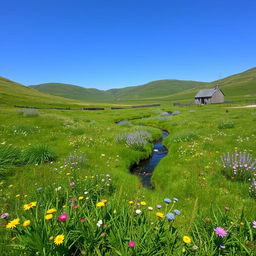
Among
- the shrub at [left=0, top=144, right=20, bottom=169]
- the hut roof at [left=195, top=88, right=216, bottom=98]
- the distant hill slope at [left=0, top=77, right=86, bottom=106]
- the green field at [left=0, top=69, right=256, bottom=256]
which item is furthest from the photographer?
the hut roof at [left=195, top=88, right=216, bottom=98]

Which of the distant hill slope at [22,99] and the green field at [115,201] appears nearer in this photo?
the green field at [115,201]

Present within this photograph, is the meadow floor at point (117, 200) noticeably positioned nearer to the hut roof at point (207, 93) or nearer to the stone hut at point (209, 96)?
the hut roof at point (207, 93)

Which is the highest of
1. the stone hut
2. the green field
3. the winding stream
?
the stone hut

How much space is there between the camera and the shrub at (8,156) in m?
7.54

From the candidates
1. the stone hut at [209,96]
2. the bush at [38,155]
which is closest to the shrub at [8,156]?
the bush at [38,155]

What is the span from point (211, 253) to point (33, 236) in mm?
2853

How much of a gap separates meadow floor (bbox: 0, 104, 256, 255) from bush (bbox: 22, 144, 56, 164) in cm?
5

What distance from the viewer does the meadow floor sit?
2.71m

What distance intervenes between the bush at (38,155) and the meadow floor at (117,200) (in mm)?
51

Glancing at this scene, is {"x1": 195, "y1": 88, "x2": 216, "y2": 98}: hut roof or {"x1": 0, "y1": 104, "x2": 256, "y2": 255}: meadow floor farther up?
{"x1": 195, "y1": 88, "x2": 216, "y2": 98}: hut roof

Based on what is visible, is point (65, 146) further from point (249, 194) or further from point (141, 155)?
point (249, 194)

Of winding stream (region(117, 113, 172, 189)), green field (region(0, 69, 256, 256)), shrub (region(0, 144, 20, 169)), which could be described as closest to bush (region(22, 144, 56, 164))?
green field (region(0, 69, 256, 256))

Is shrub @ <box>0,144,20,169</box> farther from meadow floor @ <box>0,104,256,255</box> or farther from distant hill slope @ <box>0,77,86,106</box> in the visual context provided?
distant hill slope @ <box>0,77,86,106</box>

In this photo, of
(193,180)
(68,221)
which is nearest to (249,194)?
(193,180)
